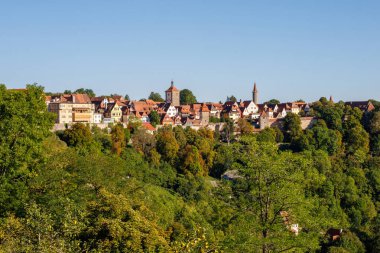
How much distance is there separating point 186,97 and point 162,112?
22.7 metres

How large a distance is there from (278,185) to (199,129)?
132 feet

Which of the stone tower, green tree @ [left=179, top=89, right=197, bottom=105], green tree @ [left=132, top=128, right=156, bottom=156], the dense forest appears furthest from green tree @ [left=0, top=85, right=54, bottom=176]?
green tree @ [left=179, top=89, right=197, bottom=105]

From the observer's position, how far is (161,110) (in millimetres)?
66312

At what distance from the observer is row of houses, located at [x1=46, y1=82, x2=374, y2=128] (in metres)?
51.5

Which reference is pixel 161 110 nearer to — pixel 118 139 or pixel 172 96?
pixel 172 96

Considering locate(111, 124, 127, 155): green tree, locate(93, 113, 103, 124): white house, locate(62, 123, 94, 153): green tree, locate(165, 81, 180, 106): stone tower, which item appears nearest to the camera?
locate(62, 123, 94, 153): green tree

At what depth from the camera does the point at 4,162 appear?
53.9ft

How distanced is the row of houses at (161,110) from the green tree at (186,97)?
3.61m

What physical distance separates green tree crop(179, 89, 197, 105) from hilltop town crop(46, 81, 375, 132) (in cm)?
401

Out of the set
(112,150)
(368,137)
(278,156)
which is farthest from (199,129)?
(278,156)

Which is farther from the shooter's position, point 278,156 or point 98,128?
point 98,128

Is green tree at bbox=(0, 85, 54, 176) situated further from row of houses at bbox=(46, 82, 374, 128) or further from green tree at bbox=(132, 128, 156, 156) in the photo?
green tree at bbox=(132, 128, 156, 156)

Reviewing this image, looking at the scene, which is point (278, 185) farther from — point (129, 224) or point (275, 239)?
point (129, 224)

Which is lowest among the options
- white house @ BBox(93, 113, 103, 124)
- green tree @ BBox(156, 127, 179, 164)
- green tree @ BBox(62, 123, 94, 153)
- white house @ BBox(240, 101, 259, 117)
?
green tree @ BBox(156, 127, 179, 164)
